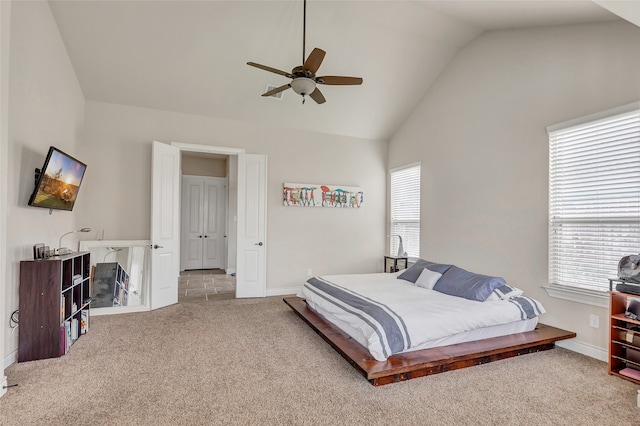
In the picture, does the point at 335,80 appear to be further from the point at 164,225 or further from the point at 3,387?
the point at 3,387

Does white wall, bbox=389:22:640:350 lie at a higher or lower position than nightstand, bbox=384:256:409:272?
higher

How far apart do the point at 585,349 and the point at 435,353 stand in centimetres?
170

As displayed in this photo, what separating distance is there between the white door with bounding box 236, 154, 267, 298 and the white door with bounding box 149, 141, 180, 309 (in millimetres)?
963

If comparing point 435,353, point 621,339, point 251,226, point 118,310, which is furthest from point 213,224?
point 621,339

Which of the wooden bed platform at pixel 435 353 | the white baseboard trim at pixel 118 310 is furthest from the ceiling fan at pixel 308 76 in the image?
the white baseboard trim at pixel 118 310

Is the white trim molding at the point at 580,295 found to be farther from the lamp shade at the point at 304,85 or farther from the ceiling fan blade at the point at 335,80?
the lamp shade at the point at 304,85

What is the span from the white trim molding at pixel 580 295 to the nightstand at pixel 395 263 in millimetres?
2407

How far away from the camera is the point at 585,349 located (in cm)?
325

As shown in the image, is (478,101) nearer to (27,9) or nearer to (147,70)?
(147,70)

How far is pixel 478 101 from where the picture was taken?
452 cm

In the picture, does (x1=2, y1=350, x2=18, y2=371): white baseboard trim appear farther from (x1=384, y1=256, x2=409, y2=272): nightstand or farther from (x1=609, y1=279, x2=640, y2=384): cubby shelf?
(x1=609, y1=279, x2=640, y2=384): cubby shelf

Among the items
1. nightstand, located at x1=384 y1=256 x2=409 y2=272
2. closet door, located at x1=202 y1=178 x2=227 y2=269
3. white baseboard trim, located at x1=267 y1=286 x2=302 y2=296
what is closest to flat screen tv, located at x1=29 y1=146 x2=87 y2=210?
white baseboard trim, located at x1=267 y1=286 x2=302 y2=296

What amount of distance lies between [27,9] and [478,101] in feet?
16.8

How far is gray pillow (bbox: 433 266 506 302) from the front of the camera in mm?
3354
